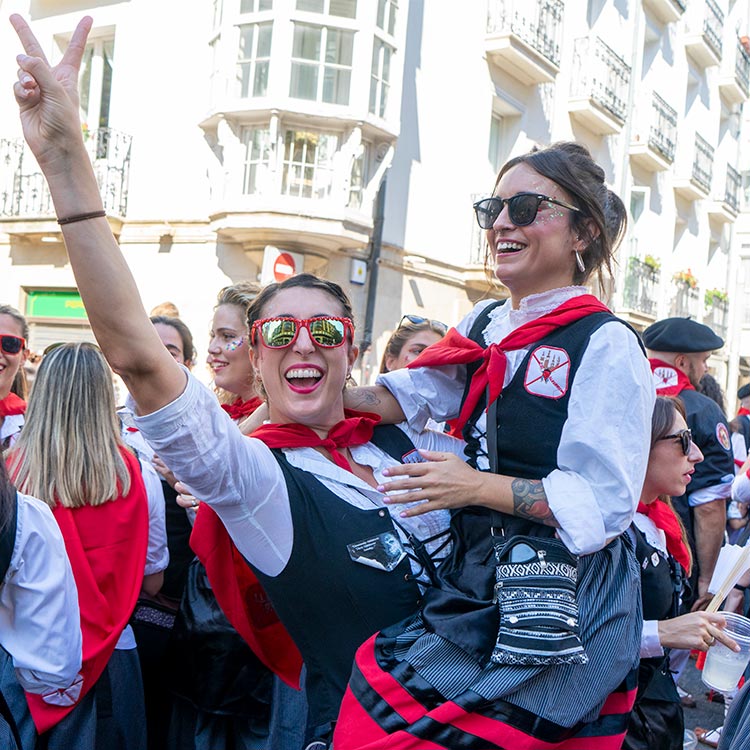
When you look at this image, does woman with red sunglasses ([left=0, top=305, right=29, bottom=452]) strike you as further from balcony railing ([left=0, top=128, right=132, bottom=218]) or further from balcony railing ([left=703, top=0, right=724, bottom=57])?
balcony railing ([left=703, top=0, right=724, bottom=57])

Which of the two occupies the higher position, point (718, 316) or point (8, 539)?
point (718, 316)

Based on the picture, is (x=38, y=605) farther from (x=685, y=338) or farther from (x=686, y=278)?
(x=686, y=278)

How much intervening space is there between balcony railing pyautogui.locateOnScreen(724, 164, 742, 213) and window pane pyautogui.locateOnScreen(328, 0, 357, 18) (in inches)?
619

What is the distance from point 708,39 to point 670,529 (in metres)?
21.9

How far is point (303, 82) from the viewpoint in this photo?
11984mm

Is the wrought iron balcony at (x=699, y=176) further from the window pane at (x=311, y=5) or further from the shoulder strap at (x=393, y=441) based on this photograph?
the shoulder strap at (x=393, y=441)

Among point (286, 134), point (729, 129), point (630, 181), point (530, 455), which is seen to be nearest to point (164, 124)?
point (286, 134)

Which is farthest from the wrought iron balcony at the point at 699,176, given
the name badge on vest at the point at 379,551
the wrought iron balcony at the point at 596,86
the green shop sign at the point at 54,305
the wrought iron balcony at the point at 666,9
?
the name badge on vest at the point at 379,551

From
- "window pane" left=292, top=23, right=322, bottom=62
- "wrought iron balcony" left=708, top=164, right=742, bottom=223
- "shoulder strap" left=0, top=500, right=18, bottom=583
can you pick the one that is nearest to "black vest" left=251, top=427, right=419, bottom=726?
"shoulder strap" left=0, top=500, right=18, bottom=583

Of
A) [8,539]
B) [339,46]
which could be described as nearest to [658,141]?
[339,46]

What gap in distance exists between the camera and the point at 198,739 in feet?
9.77

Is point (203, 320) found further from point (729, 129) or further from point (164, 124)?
point (729, 129)

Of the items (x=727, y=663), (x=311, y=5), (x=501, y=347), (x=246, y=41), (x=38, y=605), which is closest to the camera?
(x=501, y=347)

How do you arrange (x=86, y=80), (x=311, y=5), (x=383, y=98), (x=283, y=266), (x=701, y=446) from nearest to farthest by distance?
(x=701, y=446)
(x=283, y=266)
(x=311, y=5)
(x=383, y=98)
(x=86, y=80)
